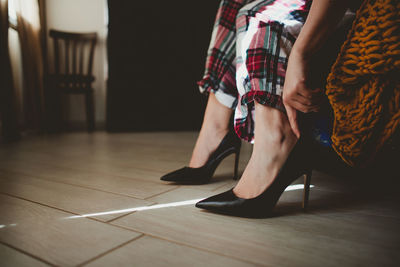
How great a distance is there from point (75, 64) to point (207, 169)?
196 centimetres

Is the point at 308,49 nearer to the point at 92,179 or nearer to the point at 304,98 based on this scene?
the point at 304,98

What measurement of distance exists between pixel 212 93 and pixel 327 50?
31 cm

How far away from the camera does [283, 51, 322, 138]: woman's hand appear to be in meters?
0.41

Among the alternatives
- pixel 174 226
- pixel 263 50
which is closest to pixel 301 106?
pixel 263 50

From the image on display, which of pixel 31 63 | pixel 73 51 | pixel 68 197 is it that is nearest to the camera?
pixel 68 197

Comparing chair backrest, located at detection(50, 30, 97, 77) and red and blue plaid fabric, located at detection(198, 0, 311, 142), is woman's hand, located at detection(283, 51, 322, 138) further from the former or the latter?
chair backrest, located at detection(50, 30, 97, 77)

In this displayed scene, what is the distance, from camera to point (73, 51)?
221 cm

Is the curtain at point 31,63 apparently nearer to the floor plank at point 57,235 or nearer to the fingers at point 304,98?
the floor plank at point 57,235

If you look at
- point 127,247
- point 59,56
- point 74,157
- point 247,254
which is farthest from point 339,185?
point 59,56

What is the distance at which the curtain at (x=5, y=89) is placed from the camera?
144cm

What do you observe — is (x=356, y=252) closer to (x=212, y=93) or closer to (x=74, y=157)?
(x=212, y=93)

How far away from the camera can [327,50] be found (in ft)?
1.50

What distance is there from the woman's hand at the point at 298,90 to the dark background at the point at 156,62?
1766 mm

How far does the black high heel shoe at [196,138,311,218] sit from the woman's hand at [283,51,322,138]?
0.07 m
